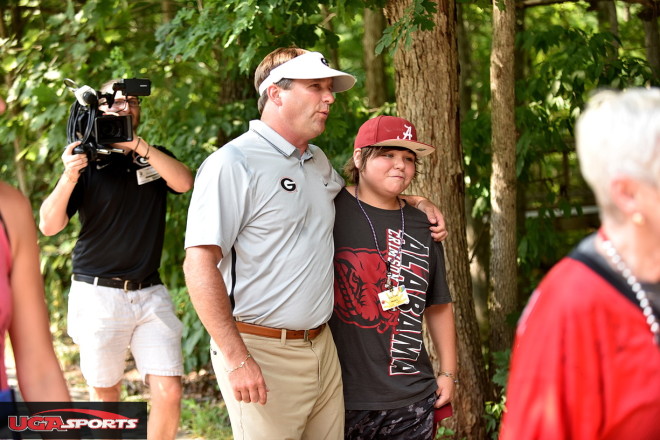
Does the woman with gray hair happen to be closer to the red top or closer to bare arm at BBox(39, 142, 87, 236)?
the red top

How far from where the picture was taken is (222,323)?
2.87 metres

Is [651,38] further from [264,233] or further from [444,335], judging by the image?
[264,233]

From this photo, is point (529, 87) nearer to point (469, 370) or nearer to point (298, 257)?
point (469, 370)

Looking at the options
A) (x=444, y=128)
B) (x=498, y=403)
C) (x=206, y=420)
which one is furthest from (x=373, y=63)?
(x=498, y=403)

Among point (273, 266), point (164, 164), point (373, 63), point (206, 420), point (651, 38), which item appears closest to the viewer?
point (273, 266)

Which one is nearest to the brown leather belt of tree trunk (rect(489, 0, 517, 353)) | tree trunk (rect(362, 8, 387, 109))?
tree trunk (rect(489, 0, 517, 353))

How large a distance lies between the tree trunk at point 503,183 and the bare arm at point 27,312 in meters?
3.89

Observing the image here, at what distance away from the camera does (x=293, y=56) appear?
130 inches

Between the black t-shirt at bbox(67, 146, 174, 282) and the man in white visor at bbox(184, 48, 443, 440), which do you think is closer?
the man in white visor at bbox(184, 48, 443, 440)

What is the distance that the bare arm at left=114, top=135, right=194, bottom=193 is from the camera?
4.21 meters

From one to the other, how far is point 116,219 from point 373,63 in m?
4.29

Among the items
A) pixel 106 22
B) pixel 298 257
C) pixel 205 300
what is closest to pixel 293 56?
pixel 298 257

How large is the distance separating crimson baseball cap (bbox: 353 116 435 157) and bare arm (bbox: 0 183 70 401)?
5.52 ft

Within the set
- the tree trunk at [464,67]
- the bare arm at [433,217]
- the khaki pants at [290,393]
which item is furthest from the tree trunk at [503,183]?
the tree trunk at [464,67]
